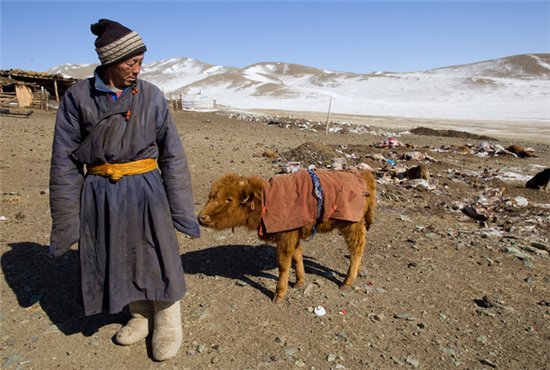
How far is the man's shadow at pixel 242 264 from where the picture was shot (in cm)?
500

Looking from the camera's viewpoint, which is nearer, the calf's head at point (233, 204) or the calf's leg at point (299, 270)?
the calf's head at point (233, 204)

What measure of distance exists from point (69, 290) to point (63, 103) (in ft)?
8.13

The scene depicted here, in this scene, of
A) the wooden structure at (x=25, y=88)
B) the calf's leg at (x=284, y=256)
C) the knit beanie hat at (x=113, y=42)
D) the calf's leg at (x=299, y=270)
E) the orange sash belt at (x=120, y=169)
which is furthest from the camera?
the wooden structure at (x=25, y=88)

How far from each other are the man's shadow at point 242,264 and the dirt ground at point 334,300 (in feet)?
0.09

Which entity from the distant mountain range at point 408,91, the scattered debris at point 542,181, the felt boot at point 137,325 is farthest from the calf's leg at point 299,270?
the distant mountain range at point 408,91

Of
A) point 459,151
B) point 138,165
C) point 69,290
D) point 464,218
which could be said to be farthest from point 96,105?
point 459,151

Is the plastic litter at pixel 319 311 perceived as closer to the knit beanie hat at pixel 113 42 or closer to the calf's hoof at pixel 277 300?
the calf's hoof at pixel 277 300

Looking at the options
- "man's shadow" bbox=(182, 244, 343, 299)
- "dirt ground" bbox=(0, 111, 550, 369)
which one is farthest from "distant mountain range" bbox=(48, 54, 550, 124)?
"man's shadow" bbox=(182, 244, 343, 299)

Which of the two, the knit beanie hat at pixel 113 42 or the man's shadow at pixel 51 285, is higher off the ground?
the knit beanie hat at pixel 113 42

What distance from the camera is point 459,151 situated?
594 inches

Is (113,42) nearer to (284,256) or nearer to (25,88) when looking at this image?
(284,256)

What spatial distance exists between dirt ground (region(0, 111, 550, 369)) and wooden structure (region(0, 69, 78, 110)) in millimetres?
22366

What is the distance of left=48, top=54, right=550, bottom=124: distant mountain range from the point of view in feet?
164

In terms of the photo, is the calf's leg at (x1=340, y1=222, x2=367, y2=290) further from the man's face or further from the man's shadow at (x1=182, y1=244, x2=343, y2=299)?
the man's face
